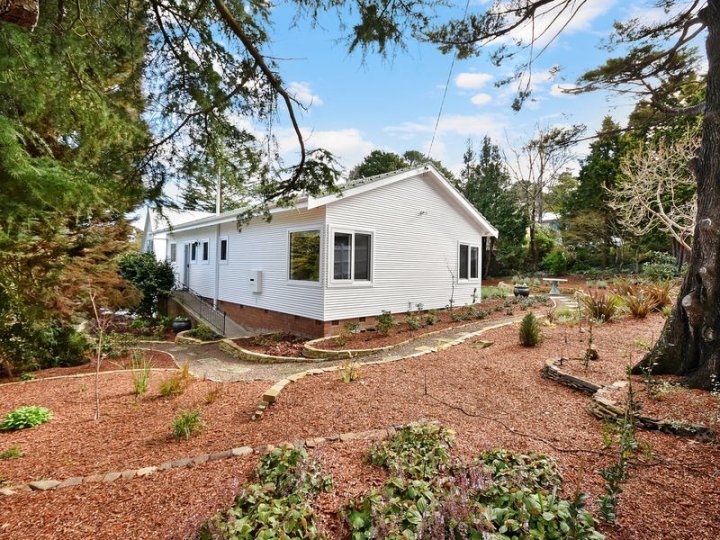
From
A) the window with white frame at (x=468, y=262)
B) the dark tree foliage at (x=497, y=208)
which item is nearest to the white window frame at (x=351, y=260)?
the window with white frame at (x=468, y=262)

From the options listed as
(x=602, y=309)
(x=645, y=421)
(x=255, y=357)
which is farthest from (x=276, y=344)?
(x=602, y=309)

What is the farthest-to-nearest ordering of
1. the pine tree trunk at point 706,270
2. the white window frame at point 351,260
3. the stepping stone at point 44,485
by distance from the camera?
1. the white window frame at point 351,260
2. the pine tree trunk at point 706,270
3. the stepping stone at point 44,485

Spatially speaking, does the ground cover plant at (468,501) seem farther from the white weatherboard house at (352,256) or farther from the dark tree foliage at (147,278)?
the dark tree foliage at (147,278)

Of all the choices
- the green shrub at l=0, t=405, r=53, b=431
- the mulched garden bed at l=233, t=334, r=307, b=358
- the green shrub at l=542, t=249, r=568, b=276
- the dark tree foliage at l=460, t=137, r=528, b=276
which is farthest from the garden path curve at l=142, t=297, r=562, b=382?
the green shrub at l=542, t=249, r=568, b=276

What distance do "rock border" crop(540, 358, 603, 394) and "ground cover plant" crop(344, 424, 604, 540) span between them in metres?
2.19

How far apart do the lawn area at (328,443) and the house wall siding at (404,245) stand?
3.93m

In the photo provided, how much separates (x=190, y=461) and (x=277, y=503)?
46.6 inches

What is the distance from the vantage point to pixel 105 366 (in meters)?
7.63

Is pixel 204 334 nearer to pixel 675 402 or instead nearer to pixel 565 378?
pixel 565 378

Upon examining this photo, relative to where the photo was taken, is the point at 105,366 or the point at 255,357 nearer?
the point at 105,366

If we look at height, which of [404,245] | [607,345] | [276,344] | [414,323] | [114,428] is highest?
[404,245]

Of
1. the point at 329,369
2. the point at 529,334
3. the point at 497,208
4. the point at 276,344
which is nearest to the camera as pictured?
the point at 329,369

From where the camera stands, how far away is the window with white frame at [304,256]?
29.8 ft

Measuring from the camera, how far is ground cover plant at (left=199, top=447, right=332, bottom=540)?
1.94 metres
